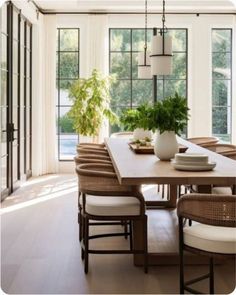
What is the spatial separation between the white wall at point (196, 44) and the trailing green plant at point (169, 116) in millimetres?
5479

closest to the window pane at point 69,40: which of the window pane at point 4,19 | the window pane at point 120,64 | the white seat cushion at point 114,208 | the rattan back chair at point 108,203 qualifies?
the window pane at point 120,64

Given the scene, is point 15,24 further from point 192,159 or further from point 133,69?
point 192,159

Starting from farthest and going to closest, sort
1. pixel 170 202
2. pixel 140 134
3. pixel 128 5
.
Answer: pixel 128 5 < pixel 170 202 < pixel 140 134

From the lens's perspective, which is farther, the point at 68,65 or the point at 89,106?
the point at 68,65

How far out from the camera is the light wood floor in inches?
141

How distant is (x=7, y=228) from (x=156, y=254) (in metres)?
1.98

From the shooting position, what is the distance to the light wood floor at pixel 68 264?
358cm

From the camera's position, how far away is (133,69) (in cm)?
997

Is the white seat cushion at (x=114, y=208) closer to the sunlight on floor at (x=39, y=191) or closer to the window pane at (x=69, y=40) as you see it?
the sunlight on floor at (x=39, y=191)

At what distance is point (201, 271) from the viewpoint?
3.95 meters

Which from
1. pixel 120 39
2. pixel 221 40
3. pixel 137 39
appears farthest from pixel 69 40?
pixel 221 40

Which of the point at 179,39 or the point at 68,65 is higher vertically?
the point at 179,39

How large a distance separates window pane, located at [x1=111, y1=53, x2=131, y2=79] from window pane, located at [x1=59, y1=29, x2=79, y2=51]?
77 cm

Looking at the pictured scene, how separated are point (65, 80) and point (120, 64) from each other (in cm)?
114
